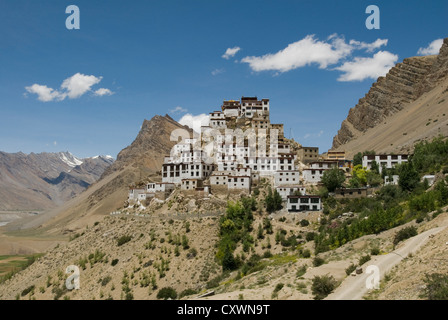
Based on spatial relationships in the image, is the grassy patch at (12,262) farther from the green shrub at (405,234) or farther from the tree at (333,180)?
the green shrub at (405,234)

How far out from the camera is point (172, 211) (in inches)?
2491

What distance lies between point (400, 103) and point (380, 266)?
13213 centimetres

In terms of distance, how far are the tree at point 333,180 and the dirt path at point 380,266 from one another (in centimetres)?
3076

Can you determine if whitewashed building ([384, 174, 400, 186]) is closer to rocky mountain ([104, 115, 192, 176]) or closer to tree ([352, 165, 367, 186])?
tree ([352, 165, 367, 186])

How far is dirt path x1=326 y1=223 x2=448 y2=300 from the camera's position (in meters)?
22.0

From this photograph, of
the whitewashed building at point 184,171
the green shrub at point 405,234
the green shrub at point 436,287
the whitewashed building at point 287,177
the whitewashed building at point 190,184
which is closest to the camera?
the green shrub at point 436,287

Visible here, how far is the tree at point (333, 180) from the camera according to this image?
197 feet

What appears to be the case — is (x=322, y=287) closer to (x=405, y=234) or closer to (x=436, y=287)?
(x=436, y=287)

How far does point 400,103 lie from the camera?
14425 centimetres

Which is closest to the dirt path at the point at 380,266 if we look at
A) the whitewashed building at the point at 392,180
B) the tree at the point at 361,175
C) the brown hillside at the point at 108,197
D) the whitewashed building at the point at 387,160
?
the whitewashed building at the point at 392,180

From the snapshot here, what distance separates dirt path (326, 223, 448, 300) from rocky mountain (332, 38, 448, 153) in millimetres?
82967
